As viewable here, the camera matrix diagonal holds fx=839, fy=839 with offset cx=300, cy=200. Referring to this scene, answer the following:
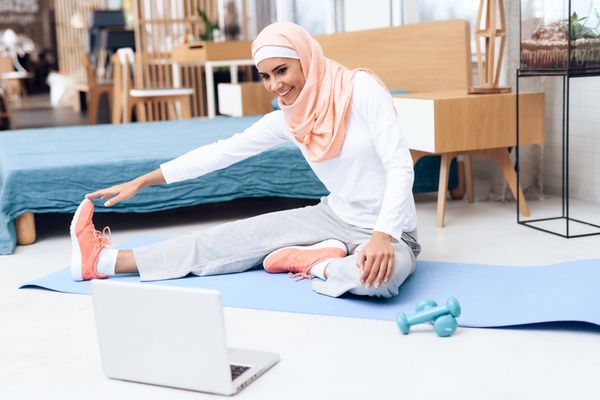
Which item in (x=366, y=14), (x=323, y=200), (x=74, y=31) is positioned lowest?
(x=323, y=200)

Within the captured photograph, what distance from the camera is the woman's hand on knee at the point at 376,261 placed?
1.89 metres

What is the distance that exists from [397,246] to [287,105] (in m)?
0.47

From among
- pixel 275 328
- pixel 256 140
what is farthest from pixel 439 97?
pixel 275 328

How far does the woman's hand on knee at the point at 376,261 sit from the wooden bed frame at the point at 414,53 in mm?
1791

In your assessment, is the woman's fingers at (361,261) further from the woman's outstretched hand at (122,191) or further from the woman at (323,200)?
the woman's outstretched hand at (122,191)

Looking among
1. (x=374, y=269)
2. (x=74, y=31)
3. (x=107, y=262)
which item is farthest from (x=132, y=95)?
(x=74, y=31)

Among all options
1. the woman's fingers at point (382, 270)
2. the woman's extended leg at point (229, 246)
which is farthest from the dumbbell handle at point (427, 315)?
the woman's extended leg at point (229, 246)

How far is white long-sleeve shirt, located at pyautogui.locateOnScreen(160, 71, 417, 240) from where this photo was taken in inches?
78.1

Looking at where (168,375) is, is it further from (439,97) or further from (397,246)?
(439,97)

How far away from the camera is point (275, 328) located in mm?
1928

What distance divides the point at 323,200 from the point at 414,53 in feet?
5.55

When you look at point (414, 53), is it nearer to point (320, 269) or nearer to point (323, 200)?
point (323, 200)

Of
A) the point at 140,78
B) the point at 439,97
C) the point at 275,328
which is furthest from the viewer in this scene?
the point at 140,78

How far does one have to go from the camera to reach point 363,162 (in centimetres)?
217
